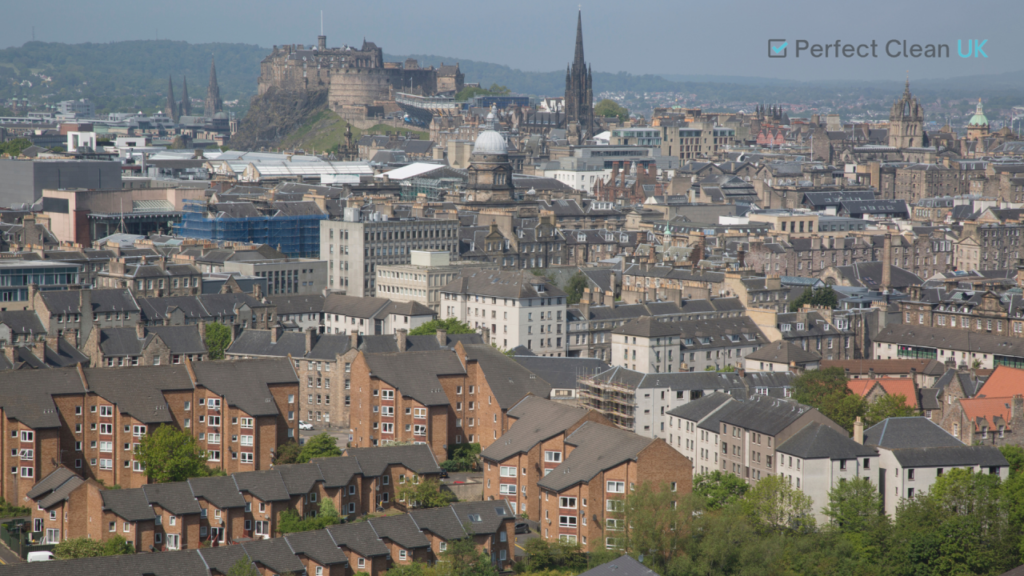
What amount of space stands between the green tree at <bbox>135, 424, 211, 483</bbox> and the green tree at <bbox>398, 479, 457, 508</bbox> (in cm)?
1209

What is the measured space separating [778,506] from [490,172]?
348 feet

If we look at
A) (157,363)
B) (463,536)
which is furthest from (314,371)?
(463,536)

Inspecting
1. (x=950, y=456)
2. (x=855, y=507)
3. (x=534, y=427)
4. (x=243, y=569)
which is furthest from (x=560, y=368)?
(x=243, y=569)

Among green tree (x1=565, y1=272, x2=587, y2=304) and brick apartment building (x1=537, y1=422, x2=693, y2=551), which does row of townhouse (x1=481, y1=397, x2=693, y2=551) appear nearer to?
brick apartment building (x1=537, y1=422, x2=693, y2=551)

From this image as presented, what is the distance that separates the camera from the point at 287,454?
294ft

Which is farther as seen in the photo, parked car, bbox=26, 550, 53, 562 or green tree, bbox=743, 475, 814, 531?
green tree, bbox=743, 475, 814, 531

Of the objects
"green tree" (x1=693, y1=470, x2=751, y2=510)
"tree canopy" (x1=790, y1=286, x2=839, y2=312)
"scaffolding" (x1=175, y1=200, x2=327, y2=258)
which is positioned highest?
"scaffolding" (x1=175, y1=200, x2=327, y2=258)

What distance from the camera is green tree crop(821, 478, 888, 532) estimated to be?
7844cm

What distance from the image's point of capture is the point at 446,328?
116375 mm

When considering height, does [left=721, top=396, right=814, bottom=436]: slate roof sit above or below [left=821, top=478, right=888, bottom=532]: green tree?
above

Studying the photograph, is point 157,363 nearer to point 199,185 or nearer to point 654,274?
point 654,274

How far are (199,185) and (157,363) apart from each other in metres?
93.2

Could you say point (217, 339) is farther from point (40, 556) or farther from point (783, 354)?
point (783, 354)

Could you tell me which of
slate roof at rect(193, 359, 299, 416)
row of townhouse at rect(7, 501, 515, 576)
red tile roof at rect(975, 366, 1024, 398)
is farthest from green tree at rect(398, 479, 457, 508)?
red tile roof at rect(975, 366, 1024, 398)
